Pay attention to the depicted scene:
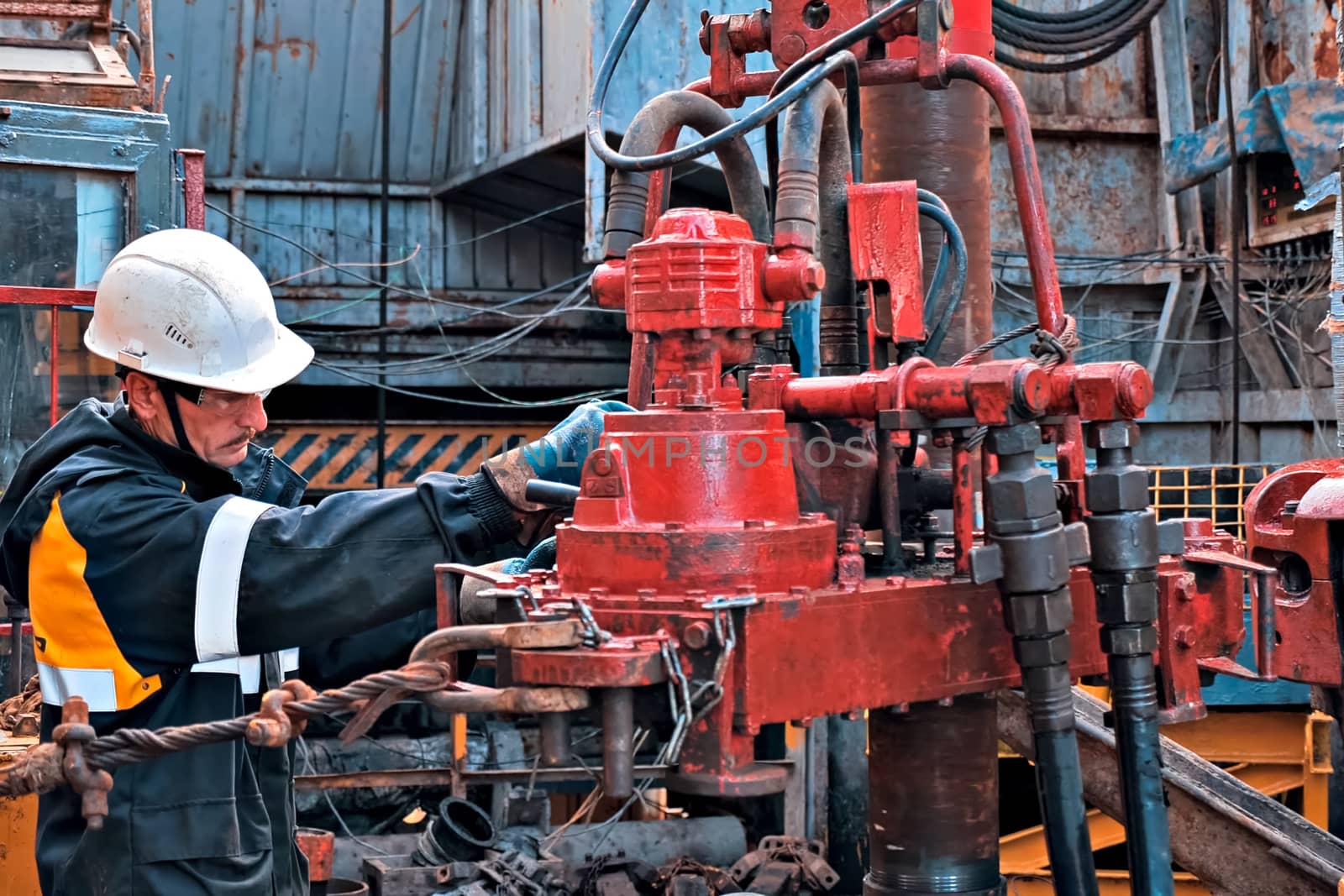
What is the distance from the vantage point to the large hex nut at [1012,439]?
2279 millimetres

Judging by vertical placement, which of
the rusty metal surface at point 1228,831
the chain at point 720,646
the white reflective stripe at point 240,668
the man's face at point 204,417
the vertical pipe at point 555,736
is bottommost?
the rusty metal surface at point 1228,831

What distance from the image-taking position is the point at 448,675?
6.76 feet

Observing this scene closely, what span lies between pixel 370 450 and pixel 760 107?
21.3 feet

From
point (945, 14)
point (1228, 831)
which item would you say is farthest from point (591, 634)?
point (1228, 831)

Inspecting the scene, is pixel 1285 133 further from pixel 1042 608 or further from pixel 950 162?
pixel 1042 608

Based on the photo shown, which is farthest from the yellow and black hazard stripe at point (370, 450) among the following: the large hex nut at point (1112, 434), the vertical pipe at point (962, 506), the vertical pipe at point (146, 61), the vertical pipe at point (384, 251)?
the large hex nut at point (1112, 434)

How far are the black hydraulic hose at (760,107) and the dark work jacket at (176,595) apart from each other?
1.95ft

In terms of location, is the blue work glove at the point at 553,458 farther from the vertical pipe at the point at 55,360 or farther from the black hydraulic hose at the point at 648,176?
the vertical pipe at the point at 55,360

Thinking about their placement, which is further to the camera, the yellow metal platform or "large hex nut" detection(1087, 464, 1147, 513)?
the yellow metal platform

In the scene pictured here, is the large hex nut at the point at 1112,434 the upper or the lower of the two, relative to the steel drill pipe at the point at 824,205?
lower

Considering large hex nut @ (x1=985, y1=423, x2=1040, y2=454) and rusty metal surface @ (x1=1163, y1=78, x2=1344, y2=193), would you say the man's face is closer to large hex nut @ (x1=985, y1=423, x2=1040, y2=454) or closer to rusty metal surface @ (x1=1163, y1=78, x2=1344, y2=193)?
large hex nut @ (x1=985, y1=423, x2=1040, y2=454)

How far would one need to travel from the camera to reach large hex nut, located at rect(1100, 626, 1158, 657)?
2.41 m

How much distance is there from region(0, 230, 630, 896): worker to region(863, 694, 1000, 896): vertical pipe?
968mm

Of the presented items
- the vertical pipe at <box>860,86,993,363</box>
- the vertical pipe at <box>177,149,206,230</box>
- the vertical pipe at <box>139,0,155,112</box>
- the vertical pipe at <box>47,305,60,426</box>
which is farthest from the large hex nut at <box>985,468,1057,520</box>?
the vertical pipe at <box>139,0,155,112</box>
